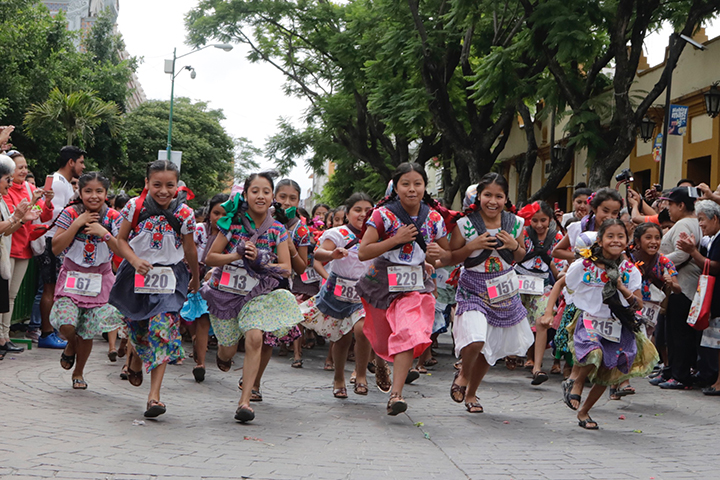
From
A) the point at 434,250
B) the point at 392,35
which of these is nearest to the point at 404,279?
the point at 434,250

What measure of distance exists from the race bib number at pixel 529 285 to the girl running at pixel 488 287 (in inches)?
103

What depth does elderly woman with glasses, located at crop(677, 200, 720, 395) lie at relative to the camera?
854 cm

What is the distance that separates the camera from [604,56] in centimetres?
1700

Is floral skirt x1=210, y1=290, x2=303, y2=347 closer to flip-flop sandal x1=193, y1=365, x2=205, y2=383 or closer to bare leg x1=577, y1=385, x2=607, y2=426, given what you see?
flip-flop sandal x1=193, y1=365, x2=205, y2=383

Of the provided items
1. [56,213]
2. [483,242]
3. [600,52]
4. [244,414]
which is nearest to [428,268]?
[483,242]

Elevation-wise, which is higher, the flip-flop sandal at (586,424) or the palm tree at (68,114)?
the palm tree at (68,114)

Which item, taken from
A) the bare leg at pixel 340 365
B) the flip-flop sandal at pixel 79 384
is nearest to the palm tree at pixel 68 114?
the flip-flop sandal at pixel 79 384

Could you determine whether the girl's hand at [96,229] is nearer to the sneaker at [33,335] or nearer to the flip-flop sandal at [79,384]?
the flip-flop sandal at [79,384]

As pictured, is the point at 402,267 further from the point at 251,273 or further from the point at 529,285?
the point at 529,285

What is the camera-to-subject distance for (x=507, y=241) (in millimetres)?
6781

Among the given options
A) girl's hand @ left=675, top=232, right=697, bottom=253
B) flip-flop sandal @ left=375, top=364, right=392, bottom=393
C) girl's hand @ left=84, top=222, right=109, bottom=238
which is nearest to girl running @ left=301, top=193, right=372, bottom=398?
flip-flop sandal @ left=375, top=364, right=392, bottom=393

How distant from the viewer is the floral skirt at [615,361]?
6.45 meters

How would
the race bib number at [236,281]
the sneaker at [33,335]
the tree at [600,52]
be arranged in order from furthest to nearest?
the tree at [600,52], the sneaker at [33,335], the race bib number at [236,281]

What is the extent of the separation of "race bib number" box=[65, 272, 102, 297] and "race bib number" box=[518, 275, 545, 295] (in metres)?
4.56
